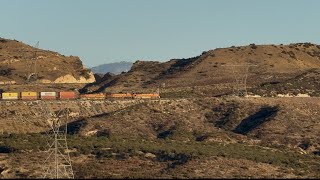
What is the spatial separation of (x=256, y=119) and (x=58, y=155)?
49.4m

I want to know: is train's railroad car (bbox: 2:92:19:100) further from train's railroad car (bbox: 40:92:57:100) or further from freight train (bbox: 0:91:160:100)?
train's railroad car (bbox: 40:92:57:100)

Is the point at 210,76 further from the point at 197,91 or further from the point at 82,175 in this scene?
the point at 82,175

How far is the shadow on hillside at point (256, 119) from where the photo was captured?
121 metres

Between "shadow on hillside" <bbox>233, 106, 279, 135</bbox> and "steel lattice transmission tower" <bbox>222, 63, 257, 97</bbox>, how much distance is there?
16.0m

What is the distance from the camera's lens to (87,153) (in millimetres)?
91875

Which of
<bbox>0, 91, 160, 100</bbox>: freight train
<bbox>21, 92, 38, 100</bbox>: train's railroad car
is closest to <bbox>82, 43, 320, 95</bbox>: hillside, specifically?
<bbox>0, 91, 160, 100</bbox>: freight train

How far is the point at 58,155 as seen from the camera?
87.8m

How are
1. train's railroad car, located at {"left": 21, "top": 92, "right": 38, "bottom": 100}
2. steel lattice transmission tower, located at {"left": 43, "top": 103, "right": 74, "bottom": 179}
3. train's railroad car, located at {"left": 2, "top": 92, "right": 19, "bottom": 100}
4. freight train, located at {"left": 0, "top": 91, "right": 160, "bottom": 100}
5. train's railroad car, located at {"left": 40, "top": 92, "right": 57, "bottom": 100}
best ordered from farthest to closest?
train's railroad car, located at {"left": 40, "top": 92, "right": 57, "bottom": 100}
freight train, located at {"left": 0, "top": 91, "right": 160, "bottom": 100}
train's railroad car, located at {"left": 21, "top": 92, "right": 38, "bottom": 100}
train's railroad car, located at {"left": 2, "top": 92, "right": 19, "bottom": 100}
steel lattice transmission tower, located at {"left": 43, "top": 103, "right": 74, "bottom": 179}

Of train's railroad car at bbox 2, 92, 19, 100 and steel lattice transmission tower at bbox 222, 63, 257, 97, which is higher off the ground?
steel lattice transmission tower at bbox 222, 63, 257, 97

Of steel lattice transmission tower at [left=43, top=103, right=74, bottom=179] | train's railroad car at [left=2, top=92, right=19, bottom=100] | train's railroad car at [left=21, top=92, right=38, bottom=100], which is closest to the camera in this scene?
steel lattice transmission tower at [left=43, top=103, right=74, bottom=179]

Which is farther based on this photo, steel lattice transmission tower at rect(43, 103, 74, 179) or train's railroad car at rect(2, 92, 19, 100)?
train's railroad car at rect(2, 92, 19, 100)

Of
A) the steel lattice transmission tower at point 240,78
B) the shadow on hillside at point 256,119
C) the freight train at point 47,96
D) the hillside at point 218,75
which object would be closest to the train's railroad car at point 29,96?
the freight train at point 47,96

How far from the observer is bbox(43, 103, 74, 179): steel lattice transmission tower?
228 feet

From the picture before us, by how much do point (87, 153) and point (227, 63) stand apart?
108 metres
